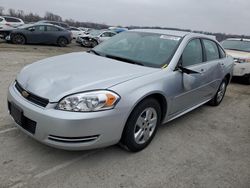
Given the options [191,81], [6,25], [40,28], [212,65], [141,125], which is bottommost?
[6,25]

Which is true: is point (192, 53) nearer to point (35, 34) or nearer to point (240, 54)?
point (240, 54)

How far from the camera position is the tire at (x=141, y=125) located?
307 centimetres

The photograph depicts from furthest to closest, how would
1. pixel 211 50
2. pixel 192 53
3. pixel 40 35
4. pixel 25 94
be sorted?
1. pixel 40 35
2. pixel 211 50
3. pixel 192 53
4. pixel 25 94

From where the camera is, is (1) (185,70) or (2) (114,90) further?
(1) (185,70)

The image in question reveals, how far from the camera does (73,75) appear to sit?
309 cm

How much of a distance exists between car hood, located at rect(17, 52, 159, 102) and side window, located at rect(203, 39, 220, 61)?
1732mm

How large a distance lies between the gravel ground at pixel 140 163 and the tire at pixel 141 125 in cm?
14

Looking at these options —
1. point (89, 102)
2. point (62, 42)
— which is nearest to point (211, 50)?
point (89, 102)

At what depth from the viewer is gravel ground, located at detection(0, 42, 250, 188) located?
8.95 feet

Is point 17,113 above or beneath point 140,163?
above

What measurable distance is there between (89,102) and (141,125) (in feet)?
2.79

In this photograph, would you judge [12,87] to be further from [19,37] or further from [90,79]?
[19,37]

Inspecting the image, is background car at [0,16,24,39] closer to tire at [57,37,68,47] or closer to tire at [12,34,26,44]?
tire at [12,34,26,44]

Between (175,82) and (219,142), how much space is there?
3.78ft
